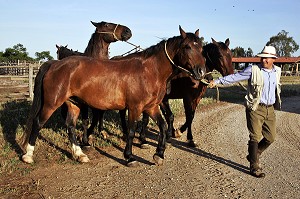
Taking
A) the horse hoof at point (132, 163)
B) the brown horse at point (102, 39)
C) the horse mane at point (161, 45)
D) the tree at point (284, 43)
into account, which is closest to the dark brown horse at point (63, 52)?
the brown horse at point (102, 39)

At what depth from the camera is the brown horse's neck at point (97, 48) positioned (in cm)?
775

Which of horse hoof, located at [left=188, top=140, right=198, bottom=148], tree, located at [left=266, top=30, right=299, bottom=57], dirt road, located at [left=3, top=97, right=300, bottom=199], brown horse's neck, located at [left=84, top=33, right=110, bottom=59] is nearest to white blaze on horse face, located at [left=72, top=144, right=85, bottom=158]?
dirt road, located at [left=3, top=97, right=300, bottom=199]

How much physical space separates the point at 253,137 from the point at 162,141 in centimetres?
163

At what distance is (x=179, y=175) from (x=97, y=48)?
374 cm

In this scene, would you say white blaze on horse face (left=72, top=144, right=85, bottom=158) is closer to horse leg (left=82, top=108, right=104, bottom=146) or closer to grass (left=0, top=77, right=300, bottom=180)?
grass (left=0, top=77, right=300, bottom=180)

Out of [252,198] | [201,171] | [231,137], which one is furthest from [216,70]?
[252,198]

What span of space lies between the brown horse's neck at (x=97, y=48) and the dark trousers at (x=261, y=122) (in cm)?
378

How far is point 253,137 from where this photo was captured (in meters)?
5.53

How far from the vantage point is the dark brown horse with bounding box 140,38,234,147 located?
746 centimetres

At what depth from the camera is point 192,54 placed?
18.5 feet

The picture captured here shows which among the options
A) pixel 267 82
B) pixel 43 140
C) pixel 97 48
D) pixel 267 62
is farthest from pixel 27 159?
pixel 267 62

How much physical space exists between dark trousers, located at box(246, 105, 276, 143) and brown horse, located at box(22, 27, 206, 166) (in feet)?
4.21

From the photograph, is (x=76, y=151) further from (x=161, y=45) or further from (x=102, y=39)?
(x=102, y=39)

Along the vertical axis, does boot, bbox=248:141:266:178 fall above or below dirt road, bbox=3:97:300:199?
above
